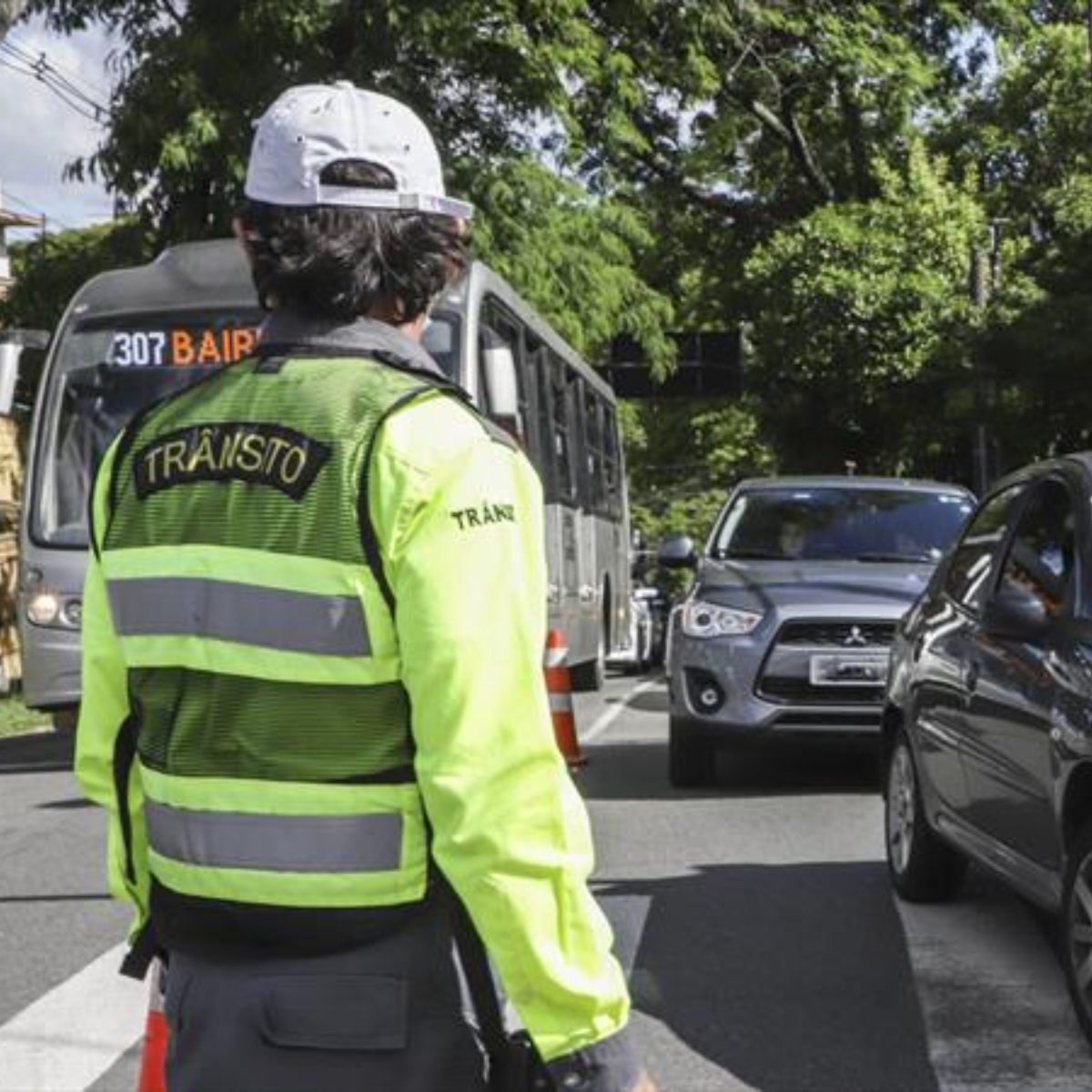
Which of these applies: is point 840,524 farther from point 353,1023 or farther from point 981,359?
point 981,359

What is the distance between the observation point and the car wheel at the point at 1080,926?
210 inches

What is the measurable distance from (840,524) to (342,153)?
389 inches

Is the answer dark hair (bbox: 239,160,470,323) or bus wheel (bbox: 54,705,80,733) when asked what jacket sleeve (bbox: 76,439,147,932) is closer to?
dark hair (bbox: 239,160,470,323)

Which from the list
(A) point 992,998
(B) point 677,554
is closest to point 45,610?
(B) point 677,554

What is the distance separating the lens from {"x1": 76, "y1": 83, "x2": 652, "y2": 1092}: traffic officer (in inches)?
83.4

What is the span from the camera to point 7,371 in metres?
12.2

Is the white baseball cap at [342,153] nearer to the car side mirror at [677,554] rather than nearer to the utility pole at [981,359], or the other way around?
the car side mirror at [677,554]

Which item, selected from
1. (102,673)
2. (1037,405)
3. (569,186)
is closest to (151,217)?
(569,186)

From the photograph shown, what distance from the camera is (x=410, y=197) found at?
235cm

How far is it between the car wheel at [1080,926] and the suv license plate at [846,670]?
5.39m

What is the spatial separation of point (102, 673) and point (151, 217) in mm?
19666

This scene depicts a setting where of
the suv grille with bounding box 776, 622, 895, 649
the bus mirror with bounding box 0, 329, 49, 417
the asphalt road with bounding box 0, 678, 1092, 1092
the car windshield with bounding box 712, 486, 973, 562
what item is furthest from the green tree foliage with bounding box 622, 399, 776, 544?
the asphalt road with bounding box 0, 678, 1092, 1092

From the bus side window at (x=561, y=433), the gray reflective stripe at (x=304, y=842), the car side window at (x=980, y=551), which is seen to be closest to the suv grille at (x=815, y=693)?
the car side window at (x=980, y=551)

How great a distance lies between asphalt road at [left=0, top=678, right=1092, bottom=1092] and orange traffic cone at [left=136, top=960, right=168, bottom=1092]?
9.18ft
